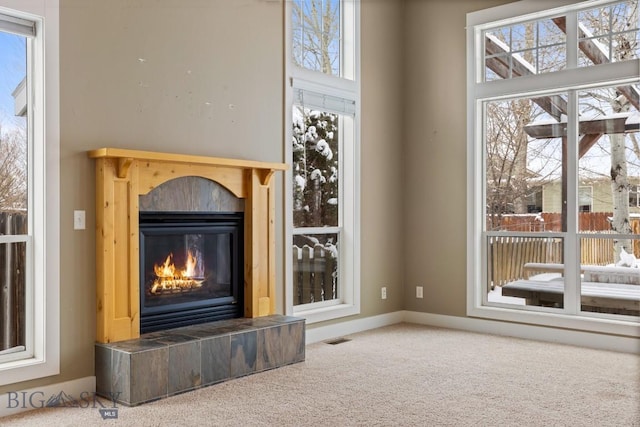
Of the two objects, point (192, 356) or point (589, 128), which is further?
point (589, 128)

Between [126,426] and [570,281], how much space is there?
3.72 metres

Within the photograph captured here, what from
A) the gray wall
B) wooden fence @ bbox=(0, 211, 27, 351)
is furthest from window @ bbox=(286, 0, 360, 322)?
wooden fence @ bbox=(0, 211, 27, 351)

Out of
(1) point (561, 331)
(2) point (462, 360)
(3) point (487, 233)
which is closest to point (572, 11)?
(3) point (487, 233)

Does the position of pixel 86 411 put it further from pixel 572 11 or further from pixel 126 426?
pixel 572 11

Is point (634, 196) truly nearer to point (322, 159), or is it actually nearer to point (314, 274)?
point (322, 159)

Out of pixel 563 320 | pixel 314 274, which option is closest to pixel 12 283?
pixel 314 274

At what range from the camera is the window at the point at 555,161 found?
489cm

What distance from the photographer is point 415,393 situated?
3650 mm

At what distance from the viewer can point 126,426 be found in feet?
10.1

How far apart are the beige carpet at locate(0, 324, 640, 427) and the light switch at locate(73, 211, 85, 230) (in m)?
1.02

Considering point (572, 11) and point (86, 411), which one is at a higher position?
point (572, 11)

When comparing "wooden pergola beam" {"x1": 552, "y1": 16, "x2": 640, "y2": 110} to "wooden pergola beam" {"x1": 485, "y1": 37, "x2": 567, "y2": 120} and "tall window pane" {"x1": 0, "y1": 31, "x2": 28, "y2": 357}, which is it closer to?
"wooden pergola beam" {"x1": 485, "y1": 37, "x2": 567, "y2": 120}

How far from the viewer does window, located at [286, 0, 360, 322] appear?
16.6ft

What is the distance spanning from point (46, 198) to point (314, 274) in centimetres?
246
